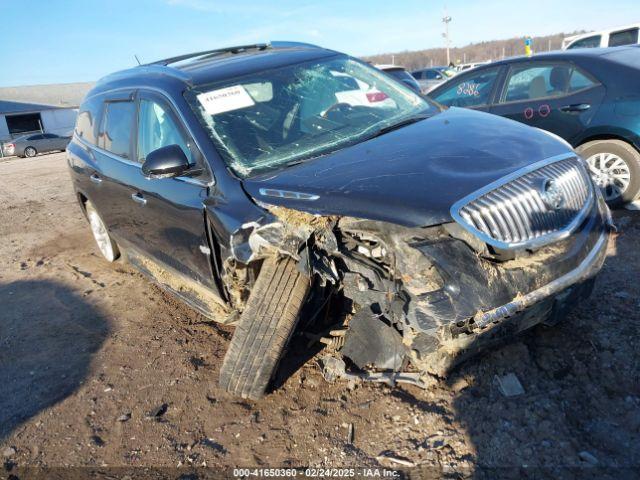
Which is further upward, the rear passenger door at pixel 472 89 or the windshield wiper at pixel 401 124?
the windshield wiper at pixel 401 124

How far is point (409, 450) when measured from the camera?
240 cm

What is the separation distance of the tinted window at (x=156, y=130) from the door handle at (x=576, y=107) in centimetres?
386

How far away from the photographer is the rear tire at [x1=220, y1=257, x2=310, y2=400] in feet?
9.09

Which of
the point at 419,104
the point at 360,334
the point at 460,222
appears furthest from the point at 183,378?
the point at 419,104

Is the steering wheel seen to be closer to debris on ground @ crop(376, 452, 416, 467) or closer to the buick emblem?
the buick emblem

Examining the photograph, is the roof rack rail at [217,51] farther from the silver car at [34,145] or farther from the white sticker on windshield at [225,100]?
the silver car at [34,145]

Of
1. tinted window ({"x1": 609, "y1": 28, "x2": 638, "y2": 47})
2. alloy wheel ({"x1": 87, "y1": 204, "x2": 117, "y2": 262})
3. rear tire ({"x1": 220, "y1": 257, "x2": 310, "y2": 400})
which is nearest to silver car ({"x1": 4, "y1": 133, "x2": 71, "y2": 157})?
alloy wheel ({"x1": 87, "y1": 204, "x2": 117, "y2": 262})

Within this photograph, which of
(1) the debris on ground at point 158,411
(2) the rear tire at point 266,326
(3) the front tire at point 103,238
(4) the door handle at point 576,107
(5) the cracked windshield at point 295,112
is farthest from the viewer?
(3) the front tire at point 103,238

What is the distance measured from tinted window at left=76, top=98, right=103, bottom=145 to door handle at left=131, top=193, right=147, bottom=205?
1.21m

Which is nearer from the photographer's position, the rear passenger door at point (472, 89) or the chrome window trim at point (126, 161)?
the chrome window trim at point (126, 161)

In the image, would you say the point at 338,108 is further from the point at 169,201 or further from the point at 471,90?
the point at 471,90

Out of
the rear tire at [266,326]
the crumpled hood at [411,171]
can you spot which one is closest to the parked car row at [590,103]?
the crumpled hood at [411,171]

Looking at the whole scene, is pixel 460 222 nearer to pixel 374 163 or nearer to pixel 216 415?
pixel 374 163

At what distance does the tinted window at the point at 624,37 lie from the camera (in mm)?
11656
